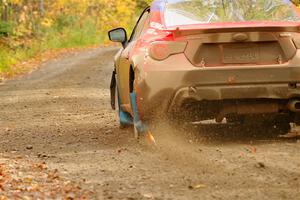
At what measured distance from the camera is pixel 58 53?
31891mm

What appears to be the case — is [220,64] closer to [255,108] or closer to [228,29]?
[228,29]

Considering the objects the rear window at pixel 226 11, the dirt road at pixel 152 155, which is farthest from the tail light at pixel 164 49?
the dirt road at pixel 152 155

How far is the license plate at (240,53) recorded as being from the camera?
321 inches

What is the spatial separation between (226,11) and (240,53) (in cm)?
70

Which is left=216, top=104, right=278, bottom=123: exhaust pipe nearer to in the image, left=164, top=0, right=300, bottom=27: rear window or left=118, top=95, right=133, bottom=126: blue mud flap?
left=164, top=0, right=300, bottom=27: rear window

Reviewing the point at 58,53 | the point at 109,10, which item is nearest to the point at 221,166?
the point at 58,53

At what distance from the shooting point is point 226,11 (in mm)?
8727

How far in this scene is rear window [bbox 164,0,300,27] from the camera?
28.1 feet

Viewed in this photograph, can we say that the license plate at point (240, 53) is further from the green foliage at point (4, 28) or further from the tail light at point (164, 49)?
the green foliage at point (4, 28)

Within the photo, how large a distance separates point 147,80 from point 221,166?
163 centimetres

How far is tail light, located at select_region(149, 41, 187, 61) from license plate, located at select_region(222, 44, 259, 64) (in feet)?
1.31

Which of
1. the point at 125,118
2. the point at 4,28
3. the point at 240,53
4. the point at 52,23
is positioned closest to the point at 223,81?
the point at 240,53

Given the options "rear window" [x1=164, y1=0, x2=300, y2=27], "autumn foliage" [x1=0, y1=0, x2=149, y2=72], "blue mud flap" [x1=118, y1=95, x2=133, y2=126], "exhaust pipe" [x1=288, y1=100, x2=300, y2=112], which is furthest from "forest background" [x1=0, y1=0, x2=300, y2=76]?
"exhaust pipe" [x1=288, y1=100, x2=300, y2=112]

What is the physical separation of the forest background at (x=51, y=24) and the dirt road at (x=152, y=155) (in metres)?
11.8
